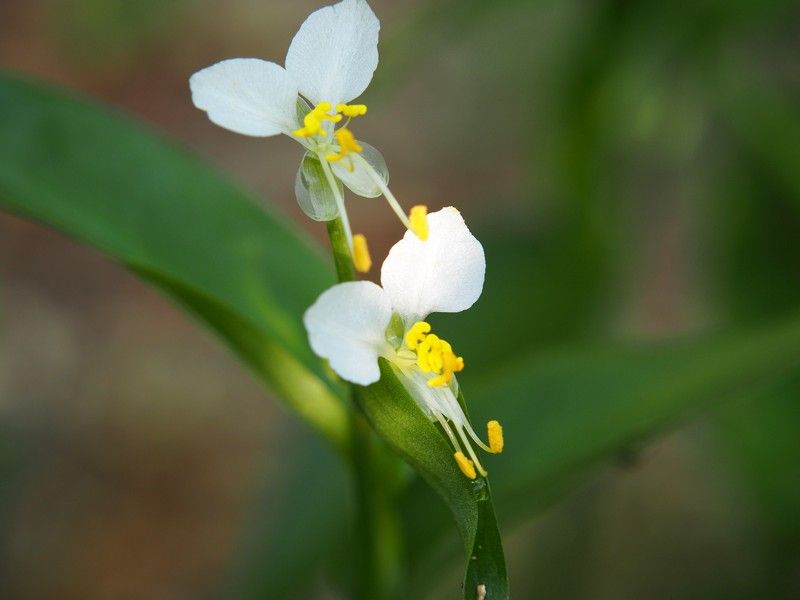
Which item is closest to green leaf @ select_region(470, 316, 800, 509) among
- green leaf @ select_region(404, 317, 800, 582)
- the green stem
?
green leaf @ select_region(404, 317, 800, 582)

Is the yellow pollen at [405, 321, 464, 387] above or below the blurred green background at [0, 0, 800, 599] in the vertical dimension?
below

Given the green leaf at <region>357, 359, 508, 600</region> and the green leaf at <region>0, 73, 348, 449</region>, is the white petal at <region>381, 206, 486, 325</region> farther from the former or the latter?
the green leaf at <region>0, 73, 348, 449</region>

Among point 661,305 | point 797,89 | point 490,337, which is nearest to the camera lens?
point 490,337

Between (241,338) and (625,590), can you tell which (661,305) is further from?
(241,338)

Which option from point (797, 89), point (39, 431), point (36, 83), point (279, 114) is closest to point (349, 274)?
point (279, 114)

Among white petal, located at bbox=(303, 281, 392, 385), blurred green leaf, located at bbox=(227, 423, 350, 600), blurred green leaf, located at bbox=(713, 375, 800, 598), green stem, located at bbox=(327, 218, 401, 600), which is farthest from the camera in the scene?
blurred green leaf, located at bbox=(713, 375, 800, 598)

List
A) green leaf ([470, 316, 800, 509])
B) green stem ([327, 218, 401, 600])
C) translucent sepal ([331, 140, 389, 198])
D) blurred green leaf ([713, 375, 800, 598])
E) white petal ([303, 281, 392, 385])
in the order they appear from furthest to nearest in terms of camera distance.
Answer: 1. blurred green leaf ([713, 375, 800, 598])
2. green leaf ([470, 316, 800, 509])
3. green stem ([327, 218, 401, 600])
4. translucent sepal ([331, 140, 389, 198])
5. white petal ([303, 281, 392, 385])
